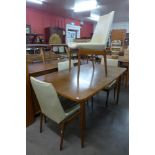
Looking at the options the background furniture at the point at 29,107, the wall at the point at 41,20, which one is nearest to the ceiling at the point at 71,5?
the wall at the point at 41,20

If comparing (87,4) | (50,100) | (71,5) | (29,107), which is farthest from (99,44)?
(71,5)

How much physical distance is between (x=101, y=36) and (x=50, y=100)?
134cm

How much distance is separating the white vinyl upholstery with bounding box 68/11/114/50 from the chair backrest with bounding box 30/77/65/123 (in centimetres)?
83

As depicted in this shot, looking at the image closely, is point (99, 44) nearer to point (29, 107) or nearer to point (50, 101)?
point (50, 101)

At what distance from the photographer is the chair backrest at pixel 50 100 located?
1.44 meters

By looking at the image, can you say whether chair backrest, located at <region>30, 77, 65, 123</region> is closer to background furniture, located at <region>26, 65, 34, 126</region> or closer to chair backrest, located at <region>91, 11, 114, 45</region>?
background furniture, located at <region>26, 65, 34, 126</region>

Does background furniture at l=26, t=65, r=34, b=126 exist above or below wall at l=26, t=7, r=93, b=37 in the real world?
below

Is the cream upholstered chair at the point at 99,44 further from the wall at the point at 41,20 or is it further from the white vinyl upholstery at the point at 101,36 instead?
the wall at the point at 41,20

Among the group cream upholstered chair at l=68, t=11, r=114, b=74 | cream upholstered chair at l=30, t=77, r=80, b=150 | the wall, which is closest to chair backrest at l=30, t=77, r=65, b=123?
cream upholstered chair at l=30, t=77, r=80, b=150

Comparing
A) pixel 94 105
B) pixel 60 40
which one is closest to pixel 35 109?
pixel 94 105

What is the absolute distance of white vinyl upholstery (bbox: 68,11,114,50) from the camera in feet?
6.58

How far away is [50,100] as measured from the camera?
4.97 ft
